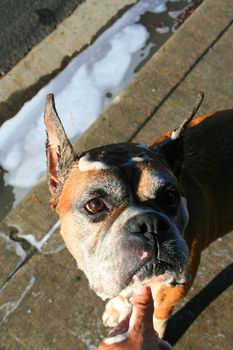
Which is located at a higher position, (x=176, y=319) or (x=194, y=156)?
(x=194, y=156)

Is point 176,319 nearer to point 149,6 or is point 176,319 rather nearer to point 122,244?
point 122,244

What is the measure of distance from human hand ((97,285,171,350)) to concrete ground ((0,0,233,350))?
35.5 inches

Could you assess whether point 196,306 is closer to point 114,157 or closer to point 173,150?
point 173,150

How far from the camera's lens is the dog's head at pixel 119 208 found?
3.19 m

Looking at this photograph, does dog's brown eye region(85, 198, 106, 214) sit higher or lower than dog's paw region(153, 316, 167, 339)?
higher

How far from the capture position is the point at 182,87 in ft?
20.0

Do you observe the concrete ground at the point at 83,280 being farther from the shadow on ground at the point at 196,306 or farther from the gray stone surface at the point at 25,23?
the gray stone surface at the point at 25,23

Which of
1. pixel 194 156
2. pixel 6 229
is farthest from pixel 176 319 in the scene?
pixel 6 229

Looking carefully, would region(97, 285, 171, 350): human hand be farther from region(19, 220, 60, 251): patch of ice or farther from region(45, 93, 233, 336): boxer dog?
region(19, 220, 60, 251): patch of ice

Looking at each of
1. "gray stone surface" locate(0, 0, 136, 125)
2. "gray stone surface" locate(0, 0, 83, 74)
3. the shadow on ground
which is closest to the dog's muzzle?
the shadow on ground

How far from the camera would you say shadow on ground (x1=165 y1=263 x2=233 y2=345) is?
179 inches

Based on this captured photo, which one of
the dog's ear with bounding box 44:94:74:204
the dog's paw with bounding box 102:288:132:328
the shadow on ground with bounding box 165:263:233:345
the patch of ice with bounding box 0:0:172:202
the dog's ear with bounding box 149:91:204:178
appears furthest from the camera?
the patch of ice with bounding box 0:0:172:202

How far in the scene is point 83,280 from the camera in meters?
4.73

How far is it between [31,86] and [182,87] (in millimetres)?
1853
